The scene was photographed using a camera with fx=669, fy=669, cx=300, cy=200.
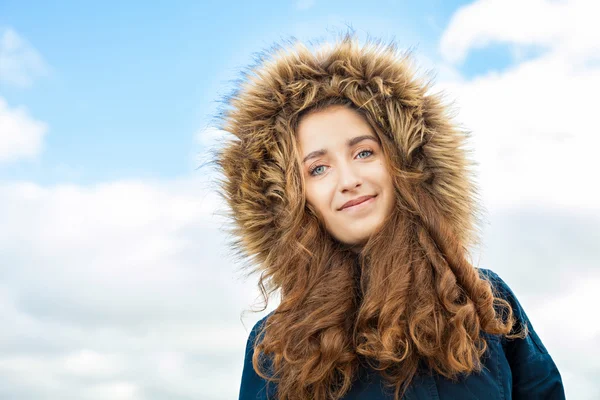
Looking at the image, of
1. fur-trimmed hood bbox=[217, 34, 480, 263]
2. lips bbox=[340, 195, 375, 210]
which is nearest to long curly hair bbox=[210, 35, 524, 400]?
fur-trimmed hood bbox=[217, 34, 480, 263]

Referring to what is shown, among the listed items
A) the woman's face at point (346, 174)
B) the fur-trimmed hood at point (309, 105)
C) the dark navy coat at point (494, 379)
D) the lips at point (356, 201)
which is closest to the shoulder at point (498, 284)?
the dark navy coat at point (494, 379)

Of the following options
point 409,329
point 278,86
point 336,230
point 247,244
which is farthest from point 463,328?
point 278,86

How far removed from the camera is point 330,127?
337cm

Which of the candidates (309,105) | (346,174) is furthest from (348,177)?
A: (309,105)

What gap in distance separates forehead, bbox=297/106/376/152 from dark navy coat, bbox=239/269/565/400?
1.01 meters

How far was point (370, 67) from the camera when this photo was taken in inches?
137

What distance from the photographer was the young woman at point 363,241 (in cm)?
303

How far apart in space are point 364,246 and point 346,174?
1.27 ft

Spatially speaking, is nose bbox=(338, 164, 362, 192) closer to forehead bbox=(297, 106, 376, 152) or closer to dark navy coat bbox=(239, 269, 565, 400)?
forehead bbox=(297, 106, 376, 152)

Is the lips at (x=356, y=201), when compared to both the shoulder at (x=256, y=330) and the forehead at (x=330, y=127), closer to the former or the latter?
the forehead at (x=330, y=127)

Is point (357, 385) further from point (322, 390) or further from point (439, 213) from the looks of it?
point (439, 213)

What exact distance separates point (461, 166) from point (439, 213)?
Result: 0.29 meters

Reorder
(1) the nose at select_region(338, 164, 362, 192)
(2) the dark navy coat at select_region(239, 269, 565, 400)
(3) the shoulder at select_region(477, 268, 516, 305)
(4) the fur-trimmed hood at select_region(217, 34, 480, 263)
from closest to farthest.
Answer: (2) the dark navy coat at select_region(239, 269, 565, 400) < (1) the nose at select_region(338, 164, 362, 192) < (4) the fur-trimmed hood at select_region(217, 34, 480, 263) < (3) the shoulder at select_region(477, 268, 516, 305)

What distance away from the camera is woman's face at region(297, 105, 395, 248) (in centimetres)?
329
